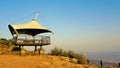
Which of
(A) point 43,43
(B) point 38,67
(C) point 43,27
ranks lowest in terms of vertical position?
(B) point 38,67

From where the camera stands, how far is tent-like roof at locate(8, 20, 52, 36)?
35.9 metres

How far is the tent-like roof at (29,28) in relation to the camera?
3588 centimetres

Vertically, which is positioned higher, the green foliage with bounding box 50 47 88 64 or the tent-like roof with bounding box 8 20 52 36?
the tent-like roof with bounding box 8 20 52 36

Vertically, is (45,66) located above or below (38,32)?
below

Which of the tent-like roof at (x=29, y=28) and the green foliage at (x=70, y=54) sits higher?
the tent-like roof at (x=29, y=28)

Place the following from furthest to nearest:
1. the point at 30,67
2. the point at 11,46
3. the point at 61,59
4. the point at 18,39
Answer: the point at 11,46 → the point at 18,39 → the point at 61,59 → the point at 30,67

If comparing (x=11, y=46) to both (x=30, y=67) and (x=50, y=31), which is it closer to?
(x=50, y=31)

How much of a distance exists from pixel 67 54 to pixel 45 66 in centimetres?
1184

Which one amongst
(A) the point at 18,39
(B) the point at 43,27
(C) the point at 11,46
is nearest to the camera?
(A) the point at 18,39

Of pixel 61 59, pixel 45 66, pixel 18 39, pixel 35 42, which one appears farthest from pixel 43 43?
pixel 45 66

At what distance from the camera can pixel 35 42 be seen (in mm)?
36625

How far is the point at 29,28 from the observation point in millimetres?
36719

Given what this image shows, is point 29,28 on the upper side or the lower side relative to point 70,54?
upper

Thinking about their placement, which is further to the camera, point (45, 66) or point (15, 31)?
point (15, 31)
